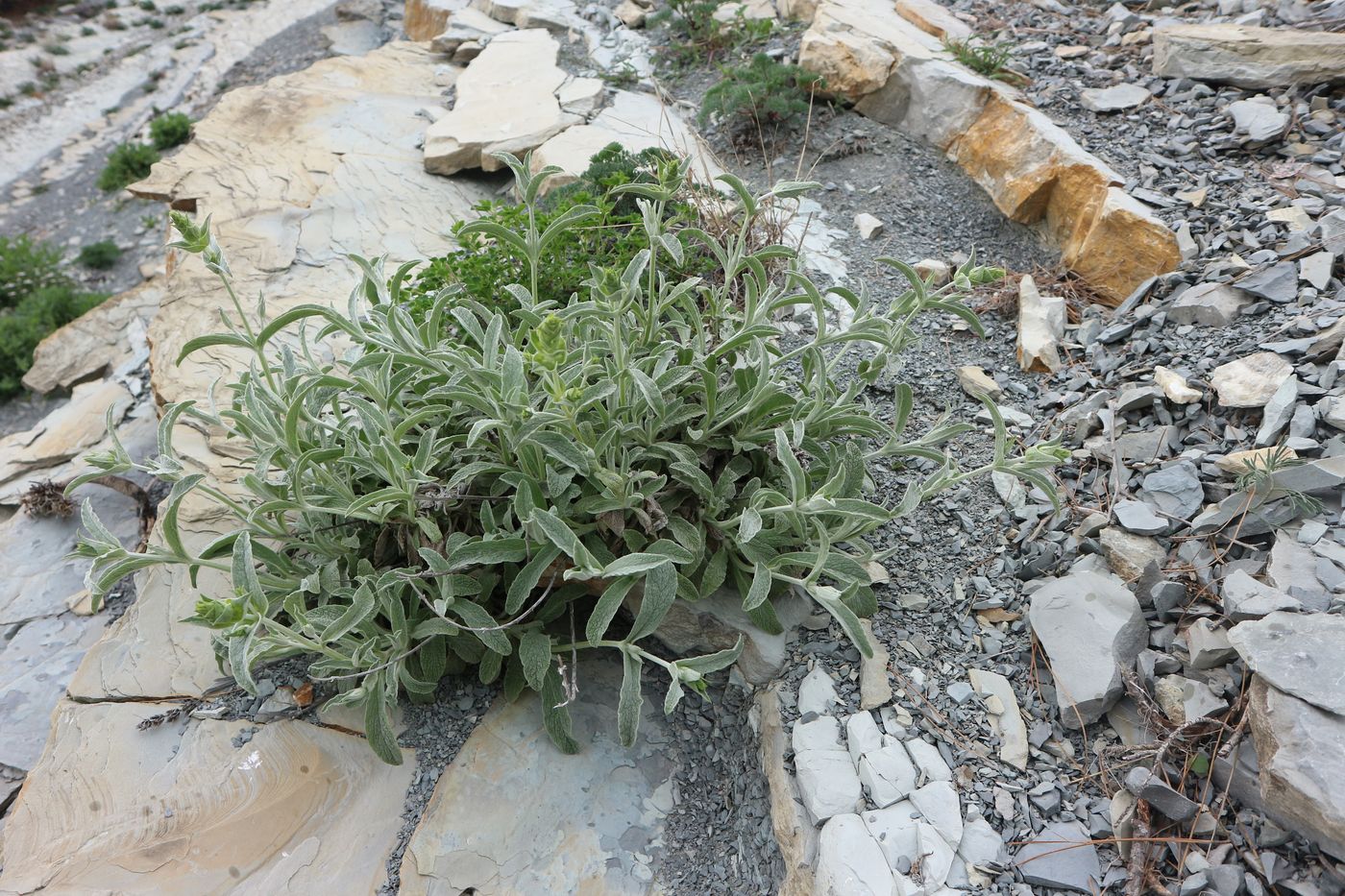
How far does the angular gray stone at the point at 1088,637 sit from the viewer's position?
227cm

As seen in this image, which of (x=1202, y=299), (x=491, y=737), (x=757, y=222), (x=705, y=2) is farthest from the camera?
(x=705, y=2)

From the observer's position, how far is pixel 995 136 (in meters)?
4.50

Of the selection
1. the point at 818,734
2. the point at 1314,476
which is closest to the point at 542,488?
the point at 818,734

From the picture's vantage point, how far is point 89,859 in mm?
2500

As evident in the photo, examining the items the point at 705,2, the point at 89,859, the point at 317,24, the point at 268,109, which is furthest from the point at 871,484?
the point at 317,24

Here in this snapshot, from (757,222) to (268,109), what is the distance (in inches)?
183

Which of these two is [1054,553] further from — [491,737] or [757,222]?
[757,222]

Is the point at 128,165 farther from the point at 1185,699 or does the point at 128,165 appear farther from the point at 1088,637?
the point at 1185,699

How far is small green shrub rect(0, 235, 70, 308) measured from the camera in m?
7.99

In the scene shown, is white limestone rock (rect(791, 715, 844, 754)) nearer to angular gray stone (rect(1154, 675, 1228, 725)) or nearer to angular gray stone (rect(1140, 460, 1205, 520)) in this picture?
angular gray stone (rect(1154, 675, 1228, 725))

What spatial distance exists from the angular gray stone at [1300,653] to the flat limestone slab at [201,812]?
96.4 inches

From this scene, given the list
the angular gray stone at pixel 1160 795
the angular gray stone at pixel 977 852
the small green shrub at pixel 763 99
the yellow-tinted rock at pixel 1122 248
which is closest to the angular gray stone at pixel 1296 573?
the angular gray stone at pixel 1160 795

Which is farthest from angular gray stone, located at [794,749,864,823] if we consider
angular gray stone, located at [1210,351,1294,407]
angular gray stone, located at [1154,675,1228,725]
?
angular gray stone, located at [1210,351,1294,407]

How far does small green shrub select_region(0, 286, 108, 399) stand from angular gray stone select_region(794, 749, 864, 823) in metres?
7.40
